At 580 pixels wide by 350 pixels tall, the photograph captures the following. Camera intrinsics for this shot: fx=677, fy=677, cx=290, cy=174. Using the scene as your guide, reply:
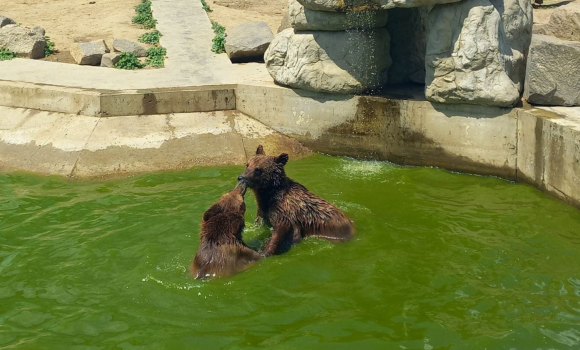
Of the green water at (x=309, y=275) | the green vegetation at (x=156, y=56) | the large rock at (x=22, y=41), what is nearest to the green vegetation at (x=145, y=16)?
the green vegetation at (x=156, y=56)

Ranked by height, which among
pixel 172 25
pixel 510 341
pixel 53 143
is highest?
pixel 172 25

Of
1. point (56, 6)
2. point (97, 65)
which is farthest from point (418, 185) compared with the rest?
point (56, 6)

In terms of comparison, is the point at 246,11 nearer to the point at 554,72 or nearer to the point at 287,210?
the point at 554,72

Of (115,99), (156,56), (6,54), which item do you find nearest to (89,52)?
(156,56)

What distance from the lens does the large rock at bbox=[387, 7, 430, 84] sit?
1270 centimetres

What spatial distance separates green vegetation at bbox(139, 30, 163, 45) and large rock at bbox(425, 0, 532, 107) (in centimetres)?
733

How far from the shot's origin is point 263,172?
27.2ft

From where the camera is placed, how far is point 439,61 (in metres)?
11.0

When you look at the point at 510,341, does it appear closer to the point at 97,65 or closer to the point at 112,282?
the point at 112,282

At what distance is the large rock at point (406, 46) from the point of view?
41.7 feet

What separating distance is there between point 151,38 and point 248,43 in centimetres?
267

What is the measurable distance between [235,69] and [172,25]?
380cm

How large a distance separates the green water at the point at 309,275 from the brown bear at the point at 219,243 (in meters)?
0.14

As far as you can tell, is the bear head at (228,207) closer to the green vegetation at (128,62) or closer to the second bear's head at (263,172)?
the second bear's head at (263,172)
